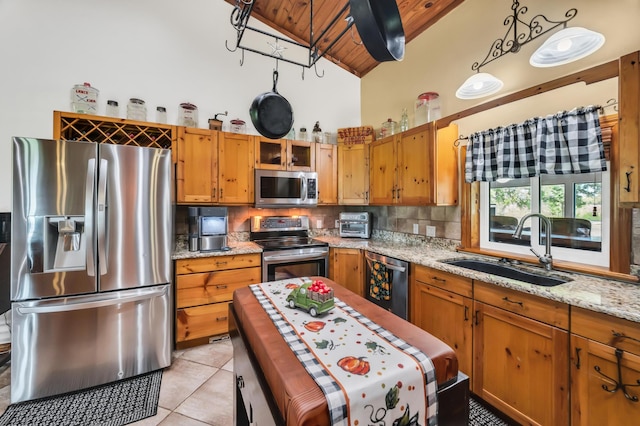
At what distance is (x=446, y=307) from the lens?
6.76 feet

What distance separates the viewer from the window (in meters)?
1.84

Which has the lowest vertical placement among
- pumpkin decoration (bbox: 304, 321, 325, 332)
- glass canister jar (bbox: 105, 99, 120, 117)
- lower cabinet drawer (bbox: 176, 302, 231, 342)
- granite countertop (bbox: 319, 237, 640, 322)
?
lower cabinet drawer (bbox: 176, 302, 231, 342)

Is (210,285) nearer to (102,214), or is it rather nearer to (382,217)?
(102,214)

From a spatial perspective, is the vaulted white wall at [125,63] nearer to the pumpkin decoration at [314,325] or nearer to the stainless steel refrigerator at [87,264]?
the stainless steel refrigerator at [87,264]

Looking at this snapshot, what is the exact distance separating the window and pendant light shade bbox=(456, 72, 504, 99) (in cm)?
80

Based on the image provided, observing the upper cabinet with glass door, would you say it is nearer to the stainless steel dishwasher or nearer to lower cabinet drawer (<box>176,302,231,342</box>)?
the stainless steel dishwasher

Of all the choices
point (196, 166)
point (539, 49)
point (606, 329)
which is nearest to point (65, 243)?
point (196, 166)

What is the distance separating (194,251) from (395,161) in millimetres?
2305

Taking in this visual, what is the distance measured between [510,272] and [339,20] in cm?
264

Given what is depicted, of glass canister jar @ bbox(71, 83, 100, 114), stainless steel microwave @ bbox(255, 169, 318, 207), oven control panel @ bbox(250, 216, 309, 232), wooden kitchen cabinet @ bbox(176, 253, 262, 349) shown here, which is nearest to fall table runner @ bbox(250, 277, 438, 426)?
wooden kitchen cabinet @ bbox(176, 253, 262, 349)

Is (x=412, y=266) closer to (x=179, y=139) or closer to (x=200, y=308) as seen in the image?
(x=200, y=308)

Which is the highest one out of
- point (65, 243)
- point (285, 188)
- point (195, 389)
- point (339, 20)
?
point (339, 20)

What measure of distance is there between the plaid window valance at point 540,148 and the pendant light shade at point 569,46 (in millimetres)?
377

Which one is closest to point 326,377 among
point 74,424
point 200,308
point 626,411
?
point 626,411
